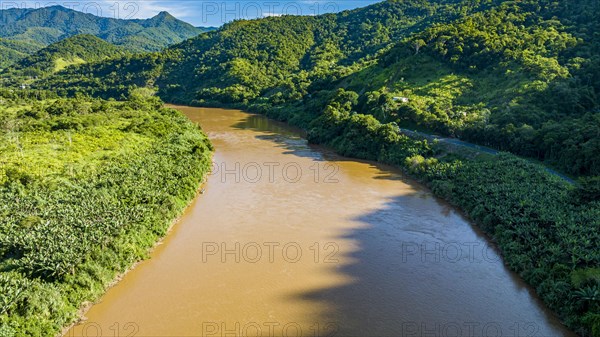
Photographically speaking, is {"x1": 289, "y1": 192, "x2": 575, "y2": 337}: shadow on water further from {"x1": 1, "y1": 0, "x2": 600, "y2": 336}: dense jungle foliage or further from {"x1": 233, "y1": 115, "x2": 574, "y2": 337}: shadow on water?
{"x1": 1, "y1": 0, "x2": 600, "y2": 336}: dense jungle foliage

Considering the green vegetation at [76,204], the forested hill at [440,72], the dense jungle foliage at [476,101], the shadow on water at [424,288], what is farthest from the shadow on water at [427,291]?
the forested hill at [440,72]

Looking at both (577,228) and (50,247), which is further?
(577,228)

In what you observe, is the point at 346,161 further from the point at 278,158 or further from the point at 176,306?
the point at 176,306

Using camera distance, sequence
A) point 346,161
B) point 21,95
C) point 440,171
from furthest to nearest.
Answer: point 21,95 → point 346,161 → point 440,171

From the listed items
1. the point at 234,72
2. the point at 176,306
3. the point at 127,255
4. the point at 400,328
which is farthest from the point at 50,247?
the point at 234,72

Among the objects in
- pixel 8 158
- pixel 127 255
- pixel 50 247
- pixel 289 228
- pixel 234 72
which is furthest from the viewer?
pixel 234 72

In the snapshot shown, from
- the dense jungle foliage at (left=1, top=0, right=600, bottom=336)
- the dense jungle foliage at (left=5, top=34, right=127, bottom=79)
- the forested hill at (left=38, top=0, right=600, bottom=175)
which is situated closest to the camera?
the dense jungle foliage at (left=1, top=0, right=600, bottom=336)

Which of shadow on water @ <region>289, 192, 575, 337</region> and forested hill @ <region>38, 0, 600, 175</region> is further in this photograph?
forested hill @ <region>38, 0, 600, 175</region>

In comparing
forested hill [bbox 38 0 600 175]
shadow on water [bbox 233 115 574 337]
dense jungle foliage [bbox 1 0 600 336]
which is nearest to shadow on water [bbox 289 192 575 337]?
shadow on water [bbox 233 115 574 337]
